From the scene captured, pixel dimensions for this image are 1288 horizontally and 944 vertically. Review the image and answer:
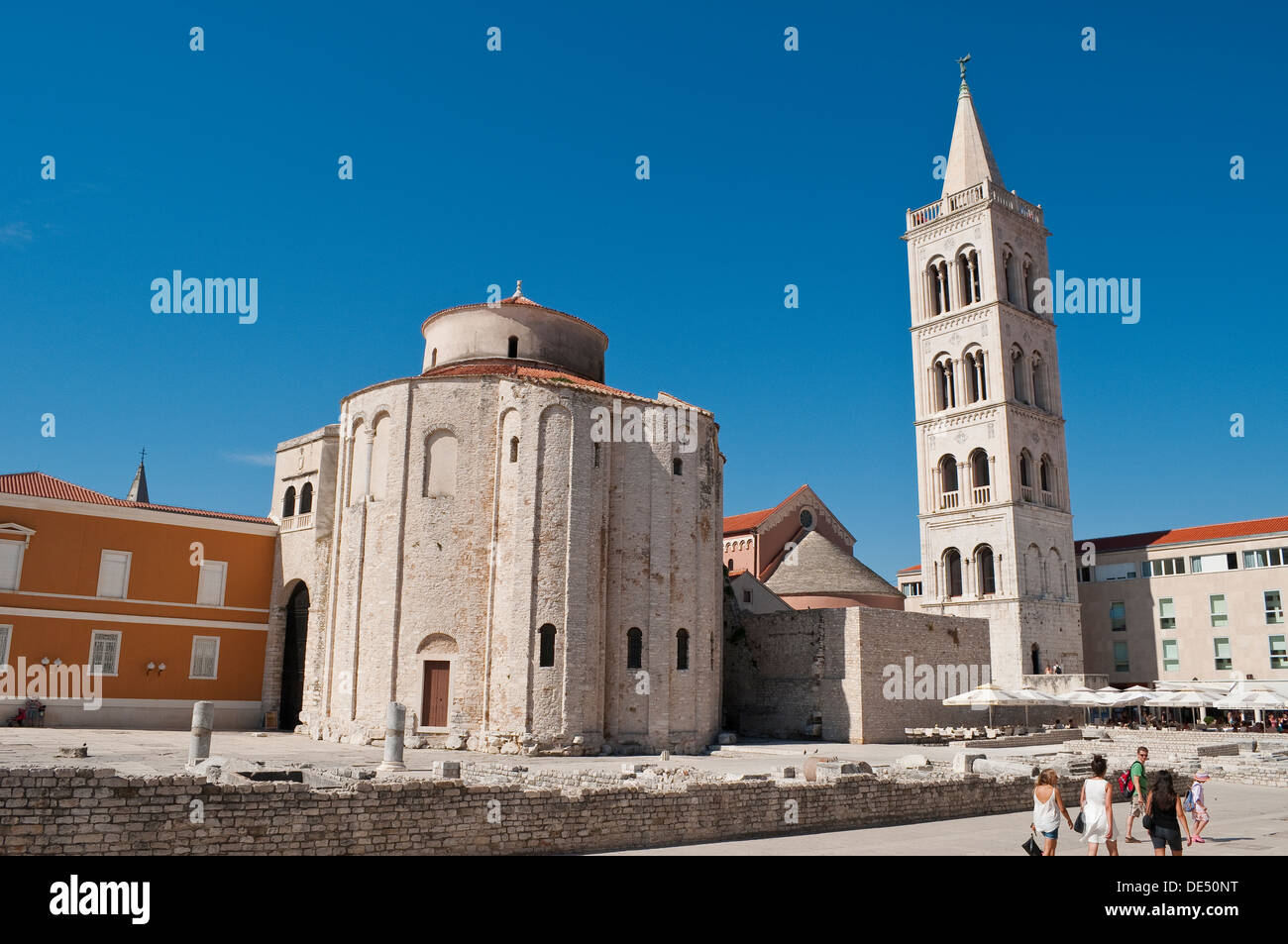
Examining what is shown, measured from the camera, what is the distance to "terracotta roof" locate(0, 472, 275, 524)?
3056 cm

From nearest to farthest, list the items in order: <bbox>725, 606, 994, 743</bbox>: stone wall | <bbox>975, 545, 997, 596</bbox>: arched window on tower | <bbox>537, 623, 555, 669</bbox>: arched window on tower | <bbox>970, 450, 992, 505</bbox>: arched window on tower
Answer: <bbox>537, 623, 555, 669</bbox>: arched window on tower
<bbox>725, 606, 994, 743</bbox>: stone wall
<bbox>975, 545, 997, 596</bbox>: arched window on tower
<bbox>970, 450, 992, 505</bbox>: arched window on tower

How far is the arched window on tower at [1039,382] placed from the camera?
5053 cm

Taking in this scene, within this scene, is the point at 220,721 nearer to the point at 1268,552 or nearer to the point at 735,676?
the point at 735,676

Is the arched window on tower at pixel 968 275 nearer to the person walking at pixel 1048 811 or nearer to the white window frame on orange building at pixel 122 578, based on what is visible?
the white window frame on orange building at pixel 122 578

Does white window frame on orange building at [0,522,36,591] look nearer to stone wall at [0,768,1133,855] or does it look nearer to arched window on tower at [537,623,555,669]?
arched window on tower at [537,623,555,669]

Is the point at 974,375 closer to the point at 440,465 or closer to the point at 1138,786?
the point at 440,465

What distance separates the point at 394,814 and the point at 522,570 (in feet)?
52.2

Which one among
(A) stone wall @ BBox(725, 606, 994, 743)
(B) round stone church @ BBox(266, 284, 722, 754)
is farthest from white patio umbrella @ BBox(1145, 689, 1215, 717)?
(B) round stone church @ BBox(266, 284, 722, 754)

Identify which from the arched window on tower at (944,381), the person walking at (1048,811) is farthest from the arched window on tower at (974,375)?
the person walking at (1048,811)

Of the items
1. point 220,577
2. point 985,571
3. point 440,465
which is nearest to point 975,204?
point 985,571

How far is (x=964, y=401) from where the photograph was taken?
49281 millimetres

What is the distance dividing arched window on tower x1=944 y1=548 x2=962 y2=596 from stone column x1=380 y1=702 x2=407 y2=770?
3678cm
